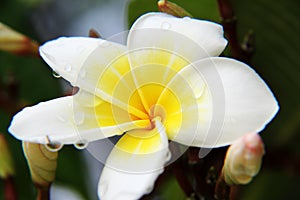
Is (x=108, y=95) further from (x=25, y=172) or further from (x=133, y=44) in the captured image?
(x=25, y=172)

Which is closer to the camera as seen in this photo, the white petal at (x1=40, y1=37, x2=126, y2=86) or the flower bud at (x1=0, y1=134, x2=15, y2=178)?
the white petal at (x1=40, y1=37, x2=126, y2=86)

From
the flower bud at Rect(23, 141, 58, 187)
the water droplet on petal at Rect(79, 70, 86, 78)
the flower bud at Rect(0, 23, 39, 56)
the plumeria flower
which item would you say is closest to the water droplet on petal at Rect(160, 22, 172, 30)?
the plumeria flower

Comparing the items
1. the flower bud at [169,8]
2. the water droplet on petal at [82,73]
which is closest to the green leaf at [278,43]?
the flower bud at [169,8]

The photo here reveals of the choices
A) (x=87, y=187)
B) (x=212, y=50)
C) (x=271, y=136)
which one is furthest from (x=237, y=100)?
(x=87, y=187)

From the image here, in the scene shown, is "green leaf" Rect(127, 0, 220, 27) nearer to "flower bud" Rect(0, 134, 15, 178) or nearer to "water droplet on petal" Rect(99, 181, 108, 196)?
"flower bud" Rect(0, 134, 15, 178)

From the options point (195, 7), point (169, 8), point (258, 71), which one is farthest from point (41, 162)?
point (258, 71)

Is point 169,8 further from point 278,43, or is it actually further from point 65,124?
point 278,43
